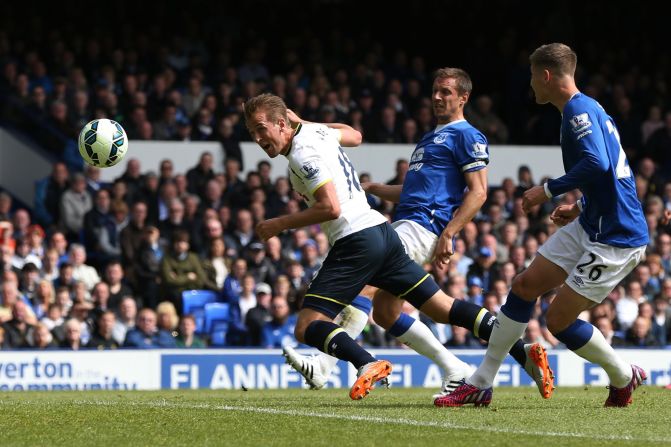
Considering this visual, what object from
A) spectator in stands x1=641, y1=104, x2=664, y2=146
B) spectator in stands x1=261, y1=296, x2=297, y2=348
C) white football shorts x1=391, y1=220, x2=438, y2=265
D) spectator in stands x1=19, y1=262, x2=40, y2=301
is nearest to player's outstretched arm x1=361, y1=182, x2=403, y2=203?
white football shorts x1=391, y1=220, x2=438, y2=265

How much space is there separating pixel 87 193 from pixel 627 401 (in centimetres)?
1055

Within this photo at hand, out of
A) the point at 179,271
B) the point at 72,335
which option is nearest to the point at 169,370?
the point at 72,335

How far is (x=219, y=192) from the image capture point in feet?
58.6

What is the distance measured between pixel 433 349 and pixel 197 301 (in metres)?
7.71

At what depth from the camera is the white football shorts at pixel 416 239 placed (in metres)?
9.24

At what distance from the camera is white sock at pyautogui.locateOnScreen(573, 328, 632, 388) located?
8.32 metres

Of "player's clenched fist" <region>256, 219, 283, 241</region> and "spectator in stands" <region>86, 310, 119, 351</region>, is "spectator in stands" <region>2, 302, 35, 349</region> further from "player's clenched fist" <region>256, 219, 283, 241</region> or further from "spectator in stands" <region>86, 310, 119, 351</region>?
"player's clenched fist" <region>256, 219, 283, 241</region>

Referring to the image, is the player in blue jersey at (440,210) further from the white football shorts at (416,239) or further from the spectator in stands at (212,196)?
the spectator in stands at (212,196)

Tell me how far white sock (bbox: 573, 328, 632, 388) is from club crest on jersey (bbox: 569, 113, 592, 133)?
145 cm

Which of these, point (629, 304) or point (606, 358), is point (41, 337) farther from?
point (629, 304)

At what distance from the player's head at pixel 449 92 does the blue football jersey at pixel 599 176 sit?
4.65ft

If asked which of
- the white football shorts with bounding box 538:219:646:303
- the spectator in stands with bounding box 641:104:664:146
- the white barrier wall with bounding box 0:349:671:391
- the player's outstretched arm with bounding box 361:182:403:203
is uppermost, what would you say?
the spectator in stands with bounding box 641:104:664:146

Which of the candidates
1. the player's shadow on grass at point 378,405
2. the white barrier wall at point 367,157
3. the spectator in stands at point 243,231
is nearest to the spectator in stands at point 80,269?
the spectator in stands at point 243,231

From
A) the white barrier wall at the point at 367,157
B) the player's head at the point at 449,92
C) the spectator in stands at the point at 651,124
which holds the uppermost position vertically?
the spectator in stands at the point at 651,124
